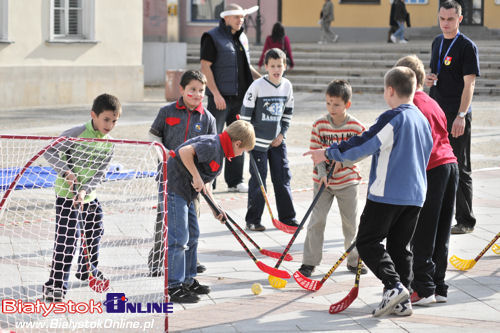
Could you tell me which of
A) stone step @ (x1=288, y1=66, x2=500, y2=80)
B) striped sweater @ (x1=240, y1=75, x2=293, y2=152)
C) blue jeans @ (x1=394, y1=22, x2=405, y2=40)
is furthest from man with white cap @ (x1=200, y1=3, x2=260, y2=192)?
blue jeans @ (x1=394, y1=22, x2=405, y2=40)

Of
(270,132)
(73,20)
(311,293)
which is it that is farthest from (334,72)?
(311,293)

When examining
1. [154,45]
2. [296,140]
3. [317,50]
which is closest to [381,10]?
[317,50]

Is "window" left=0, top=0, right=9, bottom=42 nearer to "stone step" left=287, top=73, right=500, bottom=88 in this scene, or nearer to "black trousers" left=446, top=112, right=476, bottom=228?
"stone step" left=287, top=73, right=500, bottom=88

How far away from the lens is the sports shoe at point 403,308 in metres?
5.34

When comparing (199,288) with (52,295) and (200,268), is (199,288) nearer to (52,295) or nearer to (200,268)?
(200,268)

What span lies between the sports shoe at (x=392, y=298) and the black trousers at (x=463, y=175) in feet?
8.37

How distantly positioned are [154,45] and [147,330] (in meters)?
22.4

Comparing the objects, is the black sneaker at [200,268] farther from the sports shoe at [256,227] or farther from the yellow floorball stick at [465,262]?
the yellow floorball stick at [465,262]

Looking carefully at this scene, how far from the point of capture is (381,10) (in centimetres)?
3177

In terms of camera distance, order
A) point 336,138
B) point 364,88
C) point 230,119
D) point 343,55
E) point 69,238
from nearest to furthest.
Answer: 1. point 69,238
2. point 336,138
3. point 230,119
4. point 364,88
5. point 343,55

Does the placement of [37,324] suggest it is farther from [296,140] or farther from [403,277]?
[296,140]

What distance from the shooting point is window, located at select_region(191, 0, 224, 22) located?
1206 inches

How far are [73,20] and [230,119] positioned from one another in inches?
443

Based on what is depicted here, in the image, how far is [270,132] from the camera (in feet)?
25.7
